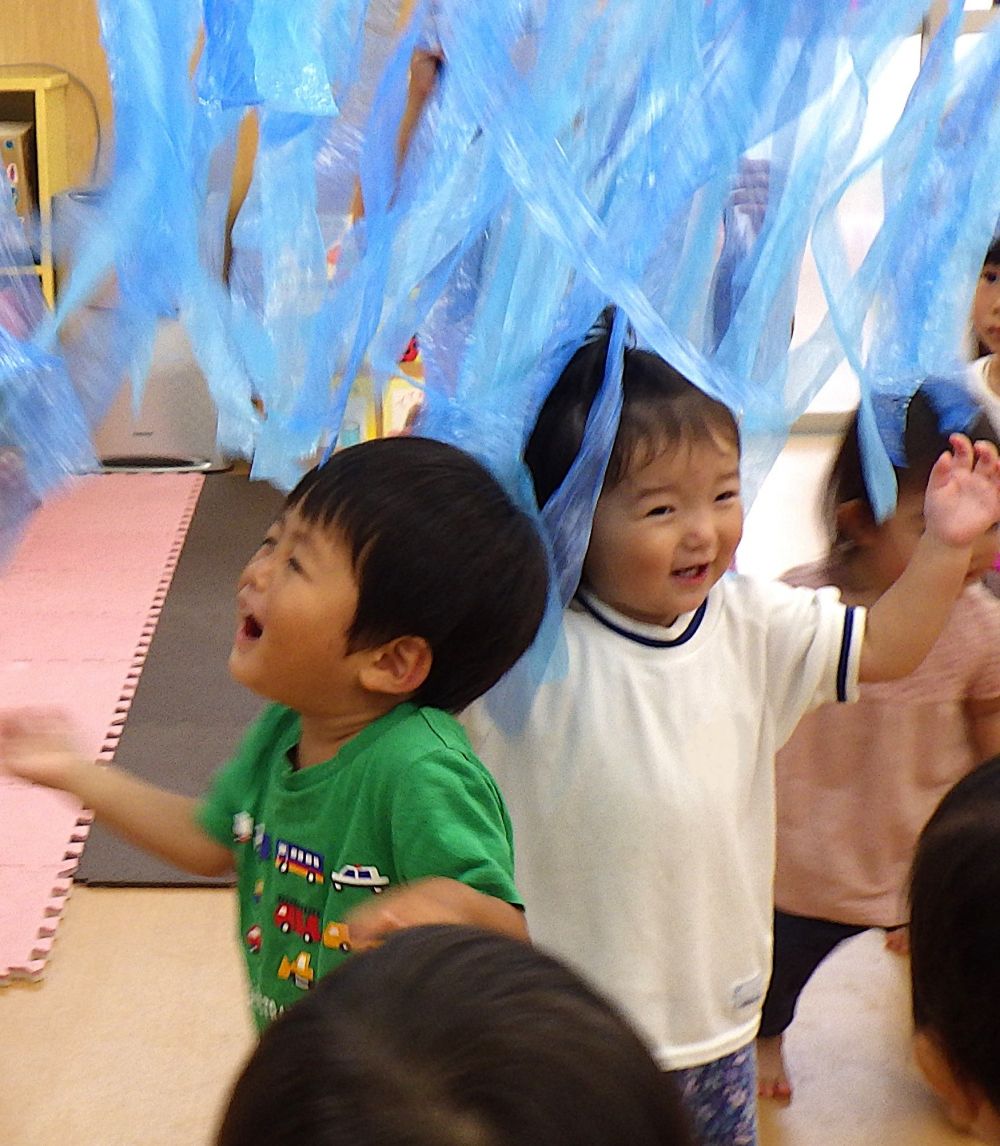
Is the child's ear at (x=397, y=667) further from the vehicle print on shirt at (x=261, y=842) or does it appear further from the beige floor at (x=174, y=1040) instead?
the beige floor at (x=174, y=1040)

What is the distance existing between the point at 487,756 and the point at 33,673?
1.74 metres

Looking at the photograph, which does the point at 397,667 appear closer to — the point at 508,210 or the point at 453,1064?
the point at 508,210

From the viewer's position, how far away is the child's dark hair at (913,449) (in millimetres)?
1267

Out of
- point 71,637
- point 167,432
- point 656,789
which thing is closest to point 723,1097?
point 656,789

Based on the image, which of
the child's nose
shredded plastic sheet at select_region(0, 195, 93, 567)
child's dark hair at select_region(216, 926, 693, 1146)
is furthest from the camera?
the child's nose

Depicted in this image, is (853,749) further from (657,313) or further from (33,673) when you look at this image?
(33,673)

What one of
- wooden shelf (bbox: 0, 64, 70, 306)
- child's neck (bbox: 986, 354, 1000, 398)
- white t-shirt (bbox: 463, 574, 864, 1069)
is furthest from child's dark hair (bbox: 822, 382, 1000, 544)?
wooden shelf (bbox: 0, 64, 70, 306)

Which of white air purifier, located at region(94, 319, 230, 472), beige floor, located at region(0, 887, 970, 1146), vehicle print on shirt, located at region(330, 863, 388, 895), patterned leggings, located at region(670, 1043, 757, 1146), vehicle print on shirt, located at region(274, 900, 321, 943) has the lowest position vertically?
white air purifier, located at region(94, 319, 230, 472)

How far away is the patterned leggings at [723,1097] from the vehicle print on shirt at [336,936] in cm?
28

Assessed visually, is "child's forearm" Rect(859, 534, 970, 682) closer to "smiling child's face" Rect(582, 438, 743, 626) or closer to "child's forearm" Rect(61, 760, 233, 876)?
"smiling child's face" Rect(582, 438, 743, 626)

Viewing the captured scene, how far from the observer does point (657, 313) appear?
93cm

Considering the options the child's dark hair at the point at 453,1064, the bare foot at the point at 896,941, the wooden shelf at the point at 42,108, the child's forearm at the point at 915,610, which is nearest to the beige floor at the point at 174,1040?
the bare foot at the point at 896,941

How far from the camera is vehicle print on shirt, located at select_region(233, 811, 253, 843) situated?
98 cm

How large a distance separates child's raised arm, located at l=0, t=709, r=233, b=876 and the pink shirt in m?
0.62
